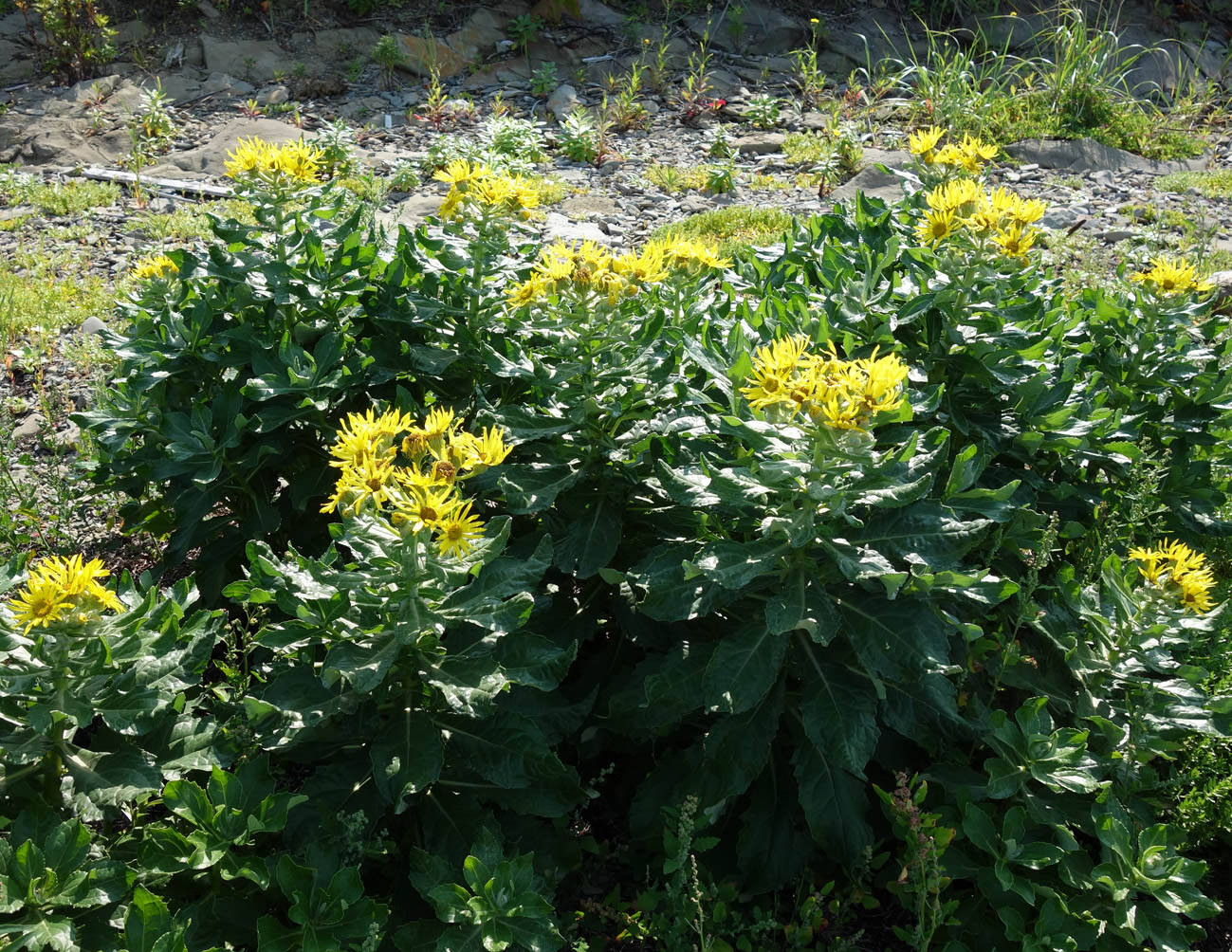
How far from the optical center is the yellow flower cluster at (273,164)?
277 cm

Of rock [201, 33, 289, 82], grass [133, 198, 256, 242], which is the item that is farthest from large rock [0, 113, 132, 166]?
rock [201, 33, 289, 82]

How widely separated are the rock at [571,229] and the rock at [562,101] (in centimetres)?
241

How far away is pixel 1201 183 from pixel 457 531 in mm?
6902

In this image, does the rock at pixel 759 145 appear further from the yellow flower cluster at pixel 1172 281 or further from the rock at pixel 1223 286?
the yellow flower cluster at pixel 1172 281

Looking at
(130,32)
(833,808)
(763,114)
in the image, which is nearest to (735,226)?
(763,114)

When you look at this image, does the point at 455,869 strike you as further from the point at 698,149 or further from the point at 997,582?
the point at 698,149

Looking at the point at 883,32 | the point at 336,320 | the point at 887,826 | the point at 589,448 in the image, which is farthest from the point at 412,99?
the point at 887,826

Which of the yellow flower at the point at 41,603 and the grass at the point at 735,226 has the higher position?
the yellow flower at the point at 41,603

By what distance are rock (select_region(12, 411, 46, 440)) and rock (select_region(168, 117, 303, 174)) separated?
3.24 m

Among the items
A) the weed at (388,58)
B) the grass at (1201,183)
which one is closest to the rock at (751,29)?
the weed at (388,58)

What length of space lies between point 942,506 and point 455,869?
4.20ft

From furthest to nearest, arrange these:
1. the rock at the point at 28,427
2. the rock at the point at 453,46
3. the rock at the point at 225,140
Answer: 1. the rock at the point at 453,46
2. the rock at the point at 225,140
3. the rock at the point at 28,427

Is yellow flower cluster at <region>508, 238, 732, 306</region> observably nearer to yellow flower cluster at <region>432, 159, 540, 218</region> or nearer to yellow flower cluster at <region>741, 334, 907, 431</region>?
yellow flower cluster at <region>432, 159, 540, 218</region>

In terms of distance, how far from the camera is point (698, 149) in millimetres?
7656
